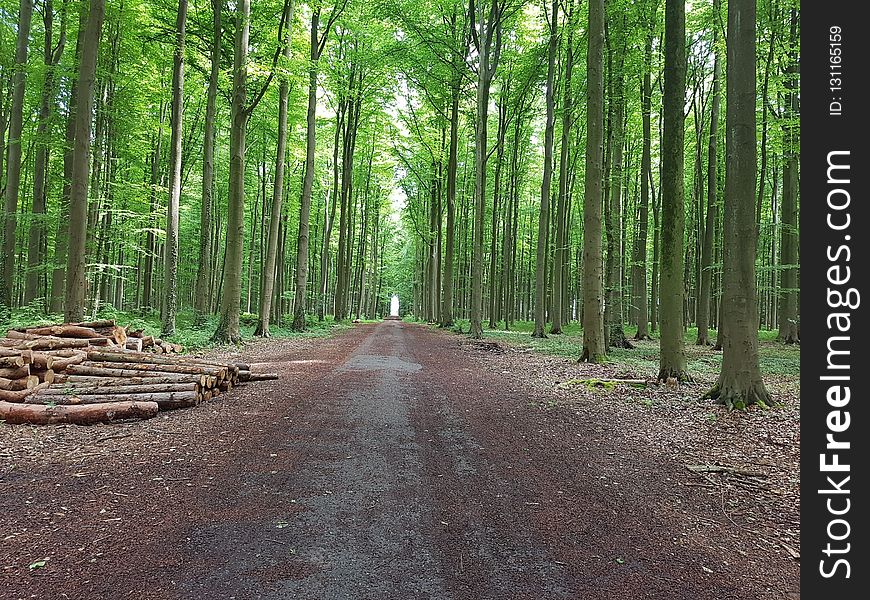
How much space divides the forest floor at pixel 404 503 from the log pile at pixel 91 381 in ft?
0.88

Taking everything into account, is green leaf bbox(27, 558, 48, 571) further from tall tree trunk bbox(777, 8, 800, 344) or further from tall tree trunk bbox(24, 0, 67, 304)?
tall tree trunk bbox(777, 8, 800, 344)

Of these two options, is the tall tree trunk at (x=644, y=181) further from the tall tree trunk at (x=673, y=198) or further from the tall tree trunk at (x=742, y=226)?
the tall tree trunk at (x=742, y=226)

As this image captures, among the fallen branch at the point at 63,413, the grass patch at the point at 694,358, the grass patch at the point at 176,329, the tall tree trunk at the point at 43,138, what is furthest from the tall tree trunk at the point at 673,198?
the tall tree trunk at the point at 43,138

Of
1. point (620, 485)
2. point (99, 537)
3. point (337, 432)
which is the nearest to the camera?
point (99, 537)

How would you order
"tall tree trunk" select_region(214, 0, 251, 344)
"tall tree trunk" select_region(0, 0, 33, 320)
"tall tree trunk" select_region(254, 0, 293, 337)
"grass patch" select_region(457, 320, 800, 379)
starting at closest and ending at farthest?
"grass patch" select_region(457, 320, 800, 379)
"tall tree trunk" select_region(214, 0, 251, 344)
"tall tree trunk" select_region(0, 0, 33, 320)
"tall tree trunk" select_region(254, 0, 293, 337)

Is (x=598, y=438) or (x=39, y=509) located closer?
(x=39, y=509)

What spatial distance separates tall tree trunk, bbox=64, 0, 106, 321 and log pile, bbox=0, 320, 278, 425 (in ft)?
4.95

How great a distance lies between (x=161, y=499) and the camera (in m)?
3.97

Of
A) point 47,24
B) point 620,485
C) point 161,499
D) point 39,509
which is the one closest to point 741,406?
point 620,485

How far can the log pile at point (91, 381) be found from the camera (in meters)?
6.24

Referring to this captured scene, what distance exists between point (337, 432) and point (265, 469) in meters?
1.38

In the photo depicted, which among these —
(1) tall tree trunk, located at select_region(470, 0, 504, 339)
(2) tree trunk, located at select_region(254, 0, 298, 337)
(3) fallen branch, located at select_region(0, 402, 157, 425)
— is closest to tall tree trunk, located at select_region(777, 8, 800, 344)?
(1) tall tree trunk, located at select_region(470, 0, 504, 339)

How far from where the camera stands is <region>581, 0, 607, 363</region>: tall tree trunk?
12.5 metres
